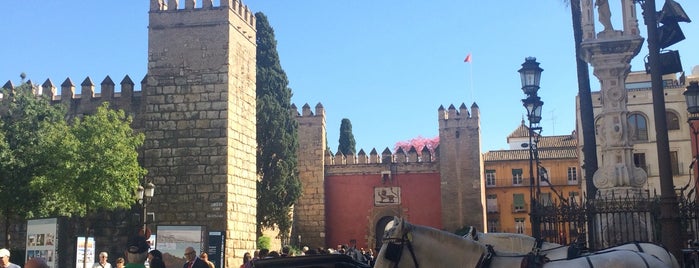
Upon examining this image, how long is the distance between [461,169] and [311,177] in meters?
6.98

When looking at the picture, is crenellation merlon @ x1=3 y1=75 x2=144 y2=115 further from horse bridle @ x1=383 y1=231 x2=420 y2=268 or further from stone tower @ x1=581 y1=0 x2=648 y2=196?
horse bridle @ x1=383 y1=231 x2=420 y2=268

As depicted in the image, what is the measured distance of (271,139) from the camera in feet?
93.9

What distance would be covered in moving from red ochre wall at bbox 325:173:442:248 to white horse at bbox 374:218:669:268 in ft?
96.4

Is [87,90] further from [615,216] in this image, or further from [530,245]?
[530,245]

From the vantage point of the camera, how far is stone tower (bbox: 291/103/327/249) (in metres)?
34.0

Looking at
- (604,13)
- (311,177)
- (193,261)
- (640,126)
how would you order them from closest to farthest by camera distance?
(193,261) → (604,13) → (640,126) → (311,177)

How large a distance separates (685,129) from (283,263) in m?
32.3

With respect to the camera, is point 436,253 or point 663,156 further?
point 663,156

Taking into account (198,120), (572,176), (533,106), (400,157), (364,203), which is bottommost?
(364,203)

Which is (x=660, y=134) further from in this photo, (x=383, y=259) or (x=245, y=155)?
(x=245, y=155)

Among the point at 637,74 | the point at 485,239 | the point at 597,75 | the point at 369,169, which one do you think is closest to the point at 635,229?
the point at 597,75

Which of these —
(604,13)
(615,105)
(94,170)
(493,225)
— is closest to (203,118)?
(94,170)

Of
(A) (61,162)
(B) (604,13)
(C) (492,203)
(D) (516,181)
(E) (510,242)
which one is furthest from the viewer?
(D) (516,181)

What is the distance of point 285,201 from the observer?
29.0 m
